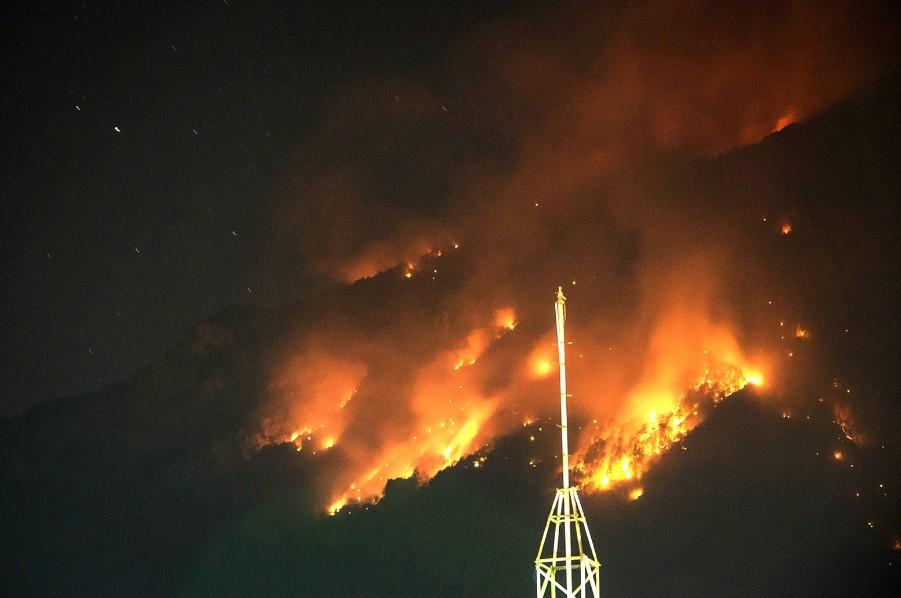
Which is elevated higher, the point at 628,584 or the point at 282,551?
the point at 282,551

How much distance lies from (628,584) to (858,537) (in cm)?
663

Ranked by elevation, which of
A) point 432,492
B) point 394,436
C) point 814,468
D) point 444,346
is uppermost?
point 444,346

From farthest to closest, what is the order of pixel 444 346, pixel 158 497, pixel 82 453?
pixel 82 453 < pixel 158 497 < pixel 444 346

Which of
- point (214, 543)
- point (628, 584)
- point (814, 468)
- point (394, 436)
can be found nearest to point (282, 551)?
point (214, 543)

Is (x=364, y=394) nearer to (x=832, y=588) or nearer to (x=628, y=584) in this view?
(x=628, y=584)

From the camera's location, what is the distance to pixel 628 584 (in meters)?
26.2

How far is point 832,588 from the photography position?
23.1 metres

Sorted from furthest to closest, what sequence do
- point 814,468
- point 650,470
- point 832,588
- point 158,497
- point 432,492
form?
point 158,497, point 432,492, point 650,470, point 814,468, point 832,588

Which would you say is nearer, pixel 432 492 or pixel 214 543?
pixel 432 492

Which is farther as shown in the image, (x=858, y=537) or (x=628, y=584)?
(x=628, y=584)

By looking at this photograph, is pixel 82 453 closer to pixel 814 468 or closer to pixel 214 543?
pixel 214 543

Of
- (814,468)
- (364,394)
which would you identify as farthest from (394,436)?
(814,468)

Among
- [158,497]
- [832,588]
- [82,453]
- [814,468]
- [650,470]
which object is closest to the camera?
[832,588]

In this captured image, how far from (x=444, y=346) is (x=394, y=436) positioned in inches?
163
